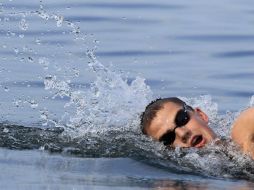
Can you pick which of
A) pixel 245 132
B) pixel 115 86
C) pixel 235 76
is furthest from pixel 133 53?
pixel 245 132

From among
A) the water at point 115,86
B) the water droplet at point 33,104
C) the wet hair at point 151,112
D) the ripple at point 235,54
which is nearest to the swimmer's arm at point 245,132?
the water at point 115,86

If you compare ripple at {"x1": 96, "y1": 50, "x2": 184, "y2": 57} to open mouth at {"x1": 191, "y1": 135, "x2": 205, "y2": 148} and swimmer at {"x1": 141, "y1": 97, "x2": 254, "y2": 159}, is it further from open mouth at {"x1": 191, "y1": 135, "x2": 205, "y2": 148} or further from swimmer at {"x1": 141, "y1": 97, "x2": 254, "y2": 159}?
open mouth at {"x1": 191, "y1": 135, "x2": 205, "y2": 148}

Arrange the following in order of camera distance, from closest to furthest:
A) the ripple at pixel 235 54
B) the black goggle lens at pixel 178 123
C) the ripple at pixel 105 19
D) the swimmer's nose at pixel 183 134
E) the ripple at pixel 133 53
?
the swimmer's nose at pixel 183 134
the black goggle lens at pixel 178 123
the ripple at pixel 133 53
the ripple at pixel 235 54
the ripple at pixel 105 19

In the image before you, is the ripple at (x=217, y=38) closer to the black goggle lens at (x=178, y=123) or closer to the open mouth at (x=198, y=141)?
the black goggle lens at (x=178, y=123)

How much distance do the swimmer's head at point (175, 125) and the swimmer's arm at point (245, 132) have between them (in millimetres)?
757

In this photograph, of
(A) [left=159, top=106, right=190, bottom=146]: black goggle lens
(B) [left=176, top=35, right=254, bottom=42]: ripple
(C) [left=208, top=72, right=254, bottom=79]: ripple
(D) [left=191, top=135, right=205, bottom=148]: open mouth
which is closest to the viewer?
(D) [left=191, top=135, right=205, bottom=148]: open mouth

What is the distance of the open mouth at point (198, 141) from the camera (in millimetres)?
10930

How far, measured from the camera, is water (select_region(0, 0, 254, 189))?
33.7 feet

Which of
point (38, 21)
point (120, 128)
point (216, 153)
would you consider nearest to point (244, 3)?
point (38, 21)

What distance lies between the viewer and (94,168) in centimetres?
1039

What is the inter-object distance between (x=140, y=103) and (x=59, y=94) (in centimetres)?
138

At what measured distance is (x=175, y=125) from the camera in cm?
1119

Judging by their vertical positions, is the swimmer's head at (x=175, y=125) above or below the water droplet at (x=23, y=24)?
below

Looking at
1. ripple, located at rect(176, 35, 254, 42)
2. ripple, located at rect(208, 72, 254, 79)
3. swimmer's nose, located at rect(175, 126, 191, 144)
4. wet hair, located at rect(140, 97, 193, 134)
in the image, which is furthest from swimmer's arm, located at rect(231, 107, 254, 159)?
ripple, located at rect(176, 35, 254, 42)
